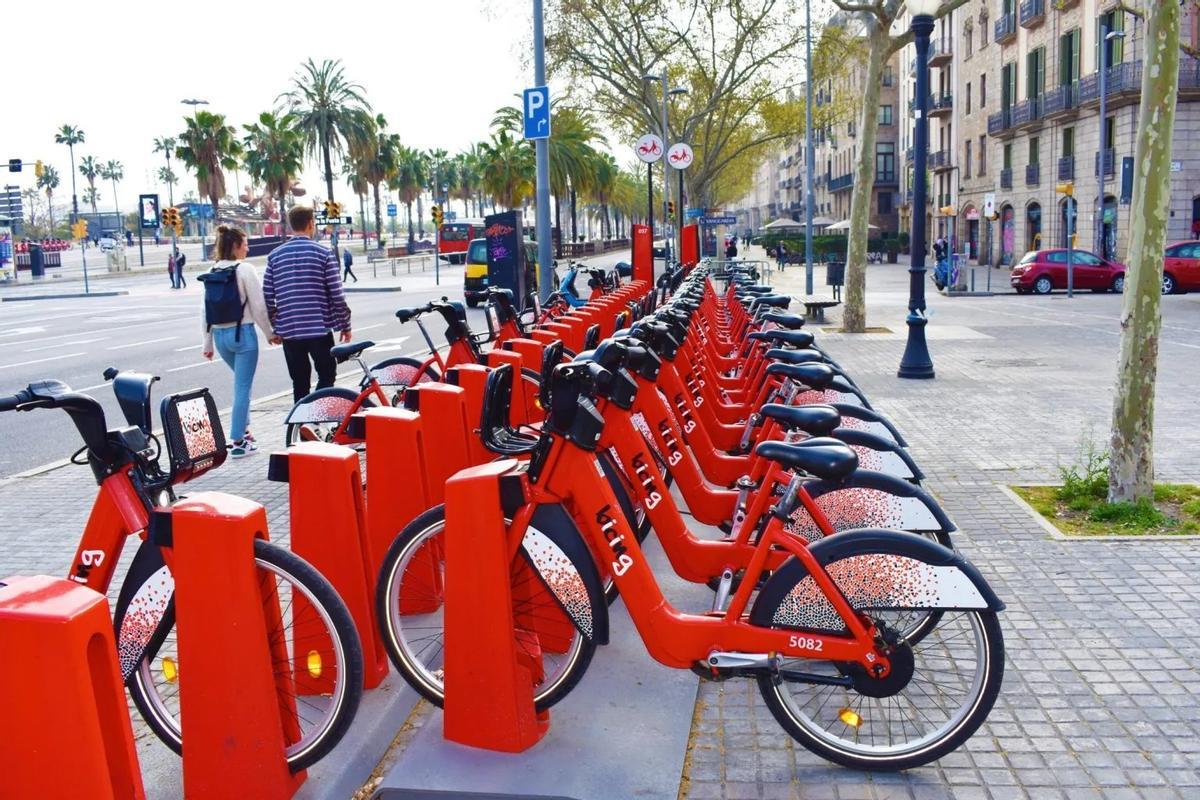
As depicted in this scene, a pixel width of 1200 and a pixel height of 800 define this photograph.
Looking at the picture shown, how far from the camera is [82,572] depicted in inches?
133

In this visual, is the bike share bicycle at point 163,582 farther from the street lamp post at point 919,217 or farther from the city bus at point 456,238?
the city bus at point 456,238

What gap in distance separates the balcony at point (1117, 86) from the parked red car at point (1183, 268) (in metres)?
6.73

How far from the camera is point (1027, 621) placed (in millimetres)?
4598

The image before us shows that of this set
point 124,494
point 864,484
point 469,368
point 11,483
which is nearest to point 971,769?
point 864,484

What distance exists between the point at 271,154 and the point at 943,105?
1641 inches

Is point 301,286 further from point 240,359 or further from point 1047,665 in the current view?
point 1047,665

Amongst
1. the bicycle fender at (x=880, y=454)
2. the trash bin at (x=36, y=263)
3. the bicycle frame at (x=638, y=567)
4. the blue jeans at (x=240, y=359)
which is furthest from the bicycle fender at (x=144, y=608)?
the trash bin at (x=36, y=263)

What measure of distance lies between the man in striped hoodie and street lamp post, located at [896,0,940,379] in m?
7.12

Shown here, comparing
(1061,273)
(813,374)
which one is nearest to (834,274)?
(1061,273)

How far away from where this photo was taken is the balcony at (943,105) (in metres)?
57.9

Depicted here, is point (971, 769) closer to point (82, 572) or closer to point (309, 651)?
point (309, 651)

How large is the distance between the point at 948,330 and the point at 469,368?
15.9m

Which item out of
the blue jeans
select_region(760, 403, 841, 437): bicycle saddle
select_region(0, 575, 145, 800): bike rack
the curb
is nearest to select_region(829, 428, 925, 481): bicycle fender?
select_region(760, 403, 841, 437): bicycle saddle

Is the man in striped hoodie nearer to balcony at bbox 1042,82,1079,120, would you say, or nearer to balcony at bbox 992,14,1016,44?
balcony at bbox 1042,82,1079,120
